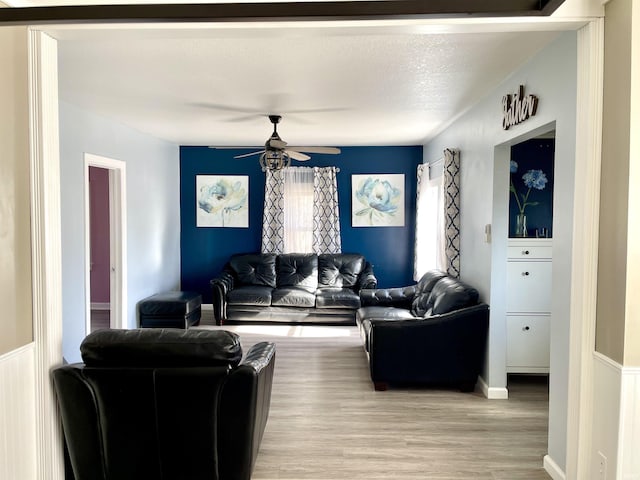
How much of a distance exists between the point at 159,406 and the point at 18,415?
0.59m

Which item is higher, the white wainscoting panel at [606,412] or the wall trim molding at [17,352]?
the wall trim molding at [17,352]

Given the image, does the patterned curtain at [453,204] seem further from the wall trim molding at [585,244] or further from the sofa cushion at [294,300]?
the wall trim molding at [585,244]

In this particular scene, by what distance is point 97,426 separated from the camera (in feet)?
7.14

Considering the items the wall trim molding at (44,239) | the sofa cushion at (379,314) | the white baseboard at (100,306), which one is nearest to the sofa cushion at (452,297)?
the sofa cushion at (379,314)

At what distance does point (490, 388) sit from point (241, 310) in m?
3.50

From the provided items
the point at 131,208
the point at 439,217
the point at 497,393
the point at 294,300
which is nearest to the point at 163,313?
the point at 131,208

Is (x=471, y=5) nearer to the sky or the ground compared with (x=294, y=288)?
nearer to the sky

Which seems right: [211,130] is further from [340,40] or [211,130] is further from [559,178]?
[559,178]

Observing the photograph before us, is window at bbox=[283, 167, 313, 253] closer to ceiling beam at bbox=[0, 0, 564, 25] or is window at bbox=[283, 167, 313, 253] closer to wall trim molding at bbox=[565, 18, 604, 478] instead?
wall trim molding at bbox=[565, 18, 604, 478]

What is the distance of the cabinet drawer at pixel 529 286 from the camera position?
3.89 meters

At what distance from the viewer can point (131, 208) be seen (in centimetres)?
540

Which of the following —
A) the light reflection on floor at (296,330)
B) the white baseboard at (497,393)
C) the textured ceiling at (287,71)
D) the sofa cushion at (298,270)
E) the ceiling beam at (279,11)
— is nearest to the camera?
the ceiling beam at (279,11)

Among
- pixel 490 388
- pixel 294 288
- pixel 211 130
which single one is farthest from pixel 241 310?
pixel 490 388

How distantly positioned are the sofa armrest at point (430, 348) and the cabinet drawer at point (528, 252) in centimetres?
54
